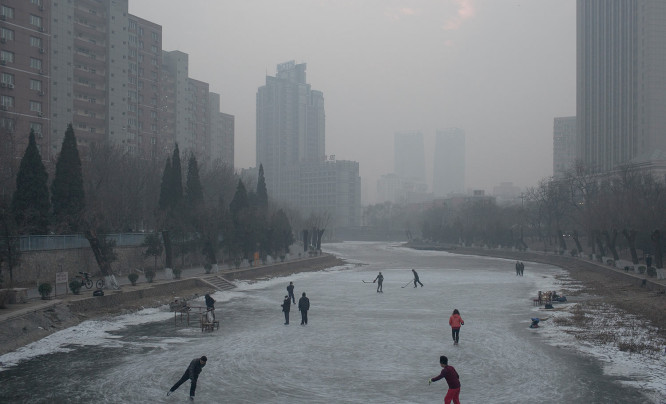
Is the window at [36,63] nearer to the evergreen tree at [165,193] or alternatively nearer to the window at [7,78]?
the window at [7,78]

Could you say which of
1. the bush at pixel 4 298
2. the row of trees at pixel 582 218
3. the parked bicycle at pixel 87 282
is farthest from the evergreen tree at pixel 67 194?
the row of trees at pixel 582 218

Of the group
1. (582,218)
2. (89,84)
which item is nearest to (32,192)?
(89,84)

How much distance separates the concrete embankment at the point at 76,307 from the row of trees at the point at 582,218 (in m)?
32.5

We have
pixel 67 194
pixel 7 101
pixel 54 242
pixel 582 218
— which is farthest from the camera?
pixel 582 218

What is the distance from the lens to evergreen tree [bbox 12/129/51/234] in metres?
36.2

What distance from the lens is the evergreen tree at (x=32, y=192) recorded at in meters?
36.2

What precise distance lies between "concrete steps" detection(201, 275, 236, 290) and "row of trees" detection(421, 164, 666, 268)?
30151 mm

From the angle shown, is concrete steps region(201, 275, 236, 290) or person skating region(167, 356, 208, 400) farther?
concrete steps region(201, 275, 236, 290)

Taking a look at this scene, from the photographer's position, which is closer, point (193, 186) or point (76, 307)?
point (76, 307)

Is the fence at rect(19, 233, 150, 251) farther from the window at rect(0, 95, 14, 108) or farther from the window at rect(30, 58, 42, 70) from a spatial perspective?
the window at rect(30, 58, 42, 70)

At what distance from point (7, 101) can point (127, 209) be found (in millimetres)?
22990

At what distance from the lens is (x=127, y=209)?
4962cm

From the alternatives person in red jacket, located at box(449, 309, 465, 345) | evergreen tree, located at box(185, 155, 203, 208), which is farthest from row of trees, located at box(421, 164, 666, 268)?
evergreen tree, located at box(185, 155, 203, 208)

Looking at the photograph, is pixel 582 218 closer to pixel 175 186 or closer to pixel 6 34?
pixel 175 186
